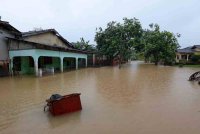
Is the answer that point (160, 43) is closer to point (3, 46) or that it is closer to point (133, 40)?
point (133, 40)

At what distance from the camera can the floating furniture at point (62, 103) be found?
738 centimetres

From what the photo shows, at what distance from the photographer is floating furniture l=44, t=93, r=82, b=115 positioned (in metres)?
7.38

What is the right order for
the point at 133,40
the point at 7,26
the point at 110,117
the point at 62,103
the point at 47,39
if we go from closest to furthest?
the point at 110,117 < the point at 62,103 < the point at 7,26 < the point at 47,39 < the point at 133,40

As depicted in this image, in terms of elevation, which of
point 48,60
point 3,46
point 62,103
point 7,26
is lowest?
point 62,103

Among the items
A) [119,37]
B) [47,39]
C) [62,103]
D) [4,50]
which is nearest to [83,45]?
[119,37]

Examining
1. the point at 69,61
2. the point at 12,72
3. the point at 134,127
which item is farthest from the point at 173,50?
the point at 134,127

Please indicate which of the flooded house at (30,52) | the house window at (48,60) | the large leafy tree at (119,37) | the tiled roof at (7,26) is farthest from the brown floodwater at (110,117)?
the large leafy tree at (119,37)

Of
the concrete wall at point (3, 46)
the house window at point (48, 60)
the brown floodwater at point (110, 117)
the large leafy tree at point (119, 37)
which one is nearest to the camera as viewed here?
the brown floodwater at point (110, 117)

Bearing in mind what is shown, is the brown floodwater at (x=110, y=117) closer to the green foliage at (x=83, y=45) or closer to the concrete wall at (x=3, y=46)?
the concrete wall at (x=3, y=46)

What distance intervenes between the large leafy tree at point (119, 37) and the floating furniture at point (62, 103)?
31.5 m

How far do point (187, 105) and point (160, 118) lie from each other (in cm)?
229

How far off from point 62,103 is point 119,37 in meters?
33.2

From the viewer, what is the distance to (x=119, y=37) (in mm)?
Result: 39781

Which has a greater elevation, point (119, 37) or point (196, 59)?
point (119, 37)
